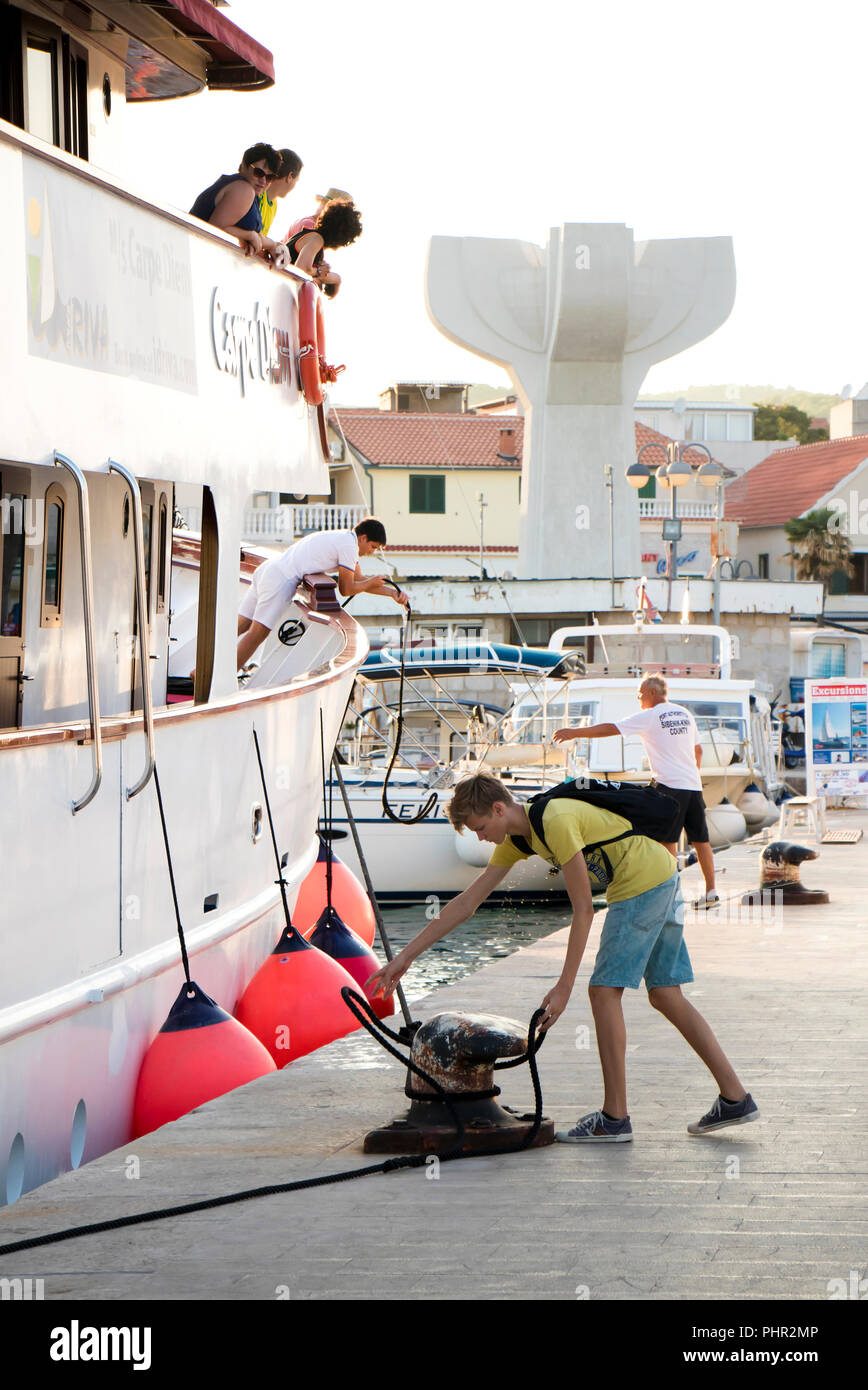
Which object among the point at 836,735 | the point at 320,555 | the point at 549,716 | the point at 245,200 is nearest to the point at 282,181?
the point at 245,200

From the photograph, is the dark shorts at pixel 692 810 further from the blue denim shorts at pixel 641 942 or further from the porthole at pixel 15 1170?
the porthole at pixel 15 1170

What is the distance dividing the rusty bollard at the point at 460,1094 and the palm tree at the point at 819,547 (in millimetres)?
51643

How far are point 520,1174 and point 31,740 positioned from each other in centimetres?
241

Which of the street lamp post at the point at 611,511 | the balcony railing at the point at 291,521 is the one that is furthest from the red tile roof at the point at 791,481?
the balcony railing at the point at 291,521

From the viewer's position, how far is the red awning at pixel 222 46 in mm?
8867

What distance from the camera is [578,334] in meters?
47.1

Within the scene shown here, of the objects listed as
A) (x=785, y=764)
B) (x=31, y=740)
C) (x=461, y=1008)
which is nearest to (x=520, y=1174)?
(x=31, y=740)

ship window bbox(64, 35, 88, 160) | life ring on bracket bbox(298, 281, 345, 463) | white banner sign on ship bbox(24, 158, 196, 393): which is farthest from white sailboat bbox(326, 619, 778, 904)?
white banner sign on ship bbox(24, 158, 196, 393)

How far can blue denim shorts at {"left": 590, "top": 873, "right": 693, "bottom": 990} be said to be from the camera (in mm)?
5898

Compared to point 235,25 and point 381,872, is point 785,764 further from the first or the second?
point 235,25

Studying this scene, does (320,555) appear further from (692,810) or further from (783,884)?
(783,884)

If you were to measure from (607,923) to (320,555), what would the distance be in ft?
21.5

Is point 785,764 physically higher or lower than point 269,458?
lower

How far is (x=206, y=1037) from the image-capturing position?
7590 mm
